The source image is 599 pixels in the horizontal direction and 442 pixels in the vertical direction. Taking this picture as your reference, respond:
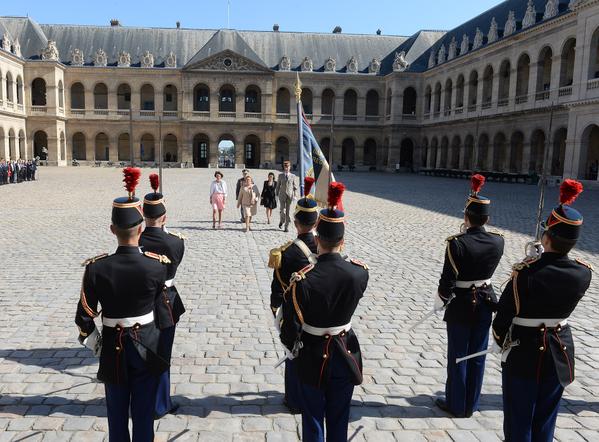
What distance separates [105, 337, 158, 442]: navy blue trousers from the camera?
3.68m

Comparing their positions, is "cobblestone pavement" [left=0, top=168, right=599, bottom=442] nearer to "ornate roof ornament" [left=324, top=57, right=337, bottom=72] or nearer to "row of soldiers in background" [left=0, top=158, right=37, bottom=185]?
"row of soldiers in background" [left=0, top=158, right=37, bottom=185]

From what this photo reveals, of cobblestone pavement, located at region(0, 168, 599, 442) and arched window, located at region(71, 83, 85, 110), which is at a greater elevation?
arched window, located at region(71, 83, 85, 110)

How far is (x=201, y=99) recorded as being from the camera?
195 feet

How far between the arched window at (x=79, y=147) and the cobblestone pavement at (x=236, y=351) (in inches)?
1920

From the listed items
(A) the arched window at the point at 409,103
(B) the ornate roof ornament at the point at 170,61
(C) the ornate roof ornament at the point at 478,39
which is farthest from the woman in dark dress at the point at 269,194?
(B) the ornate roof ornament at the point at 170,61

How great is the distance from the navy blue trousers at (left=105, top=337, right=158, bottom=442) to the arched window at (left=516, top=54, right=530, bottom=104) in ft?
131

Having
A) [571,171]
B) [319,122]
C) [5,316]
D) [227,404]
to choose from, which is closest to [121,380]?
[227,404]

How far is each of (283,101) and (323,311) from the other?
58.7 metres

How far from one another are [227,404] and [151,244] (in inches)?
65.4

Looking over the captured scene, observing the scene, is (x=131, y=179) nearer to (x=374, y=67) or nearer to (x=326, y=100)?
(x=326, y=100)

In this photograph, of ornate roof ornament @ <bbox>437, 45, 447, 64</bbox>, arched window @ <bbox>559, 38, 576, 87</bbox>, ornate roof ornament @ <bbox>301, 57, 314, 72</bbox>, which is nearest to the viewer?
arched window @ <bbox>559, 38, 576, 87</bbox>

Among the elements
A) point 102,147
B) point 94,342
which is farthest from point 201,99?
point 94,342

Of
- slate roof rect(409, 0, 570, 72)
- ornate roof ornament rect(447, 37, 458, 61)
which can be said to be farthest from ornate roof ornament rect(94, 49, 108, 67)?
ornate roof ornament rect(447, 37, 458, 61)

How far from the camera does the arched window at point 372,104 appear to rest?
60.8 metres
